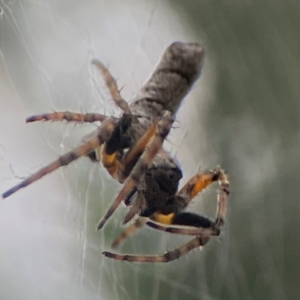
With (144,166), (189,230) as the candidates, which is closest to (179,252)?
(189,230)

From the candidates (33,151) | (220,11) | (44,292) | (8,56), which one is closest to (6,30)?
(8,56)

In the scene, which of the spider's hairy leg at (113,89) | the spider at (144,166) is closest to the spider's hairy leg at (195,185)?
the spider at (144,166)

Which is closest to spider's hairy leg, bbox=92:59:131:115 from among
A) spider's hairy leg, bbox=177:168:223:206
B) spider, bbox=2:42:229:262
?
spider, bbox=2:42:229:262

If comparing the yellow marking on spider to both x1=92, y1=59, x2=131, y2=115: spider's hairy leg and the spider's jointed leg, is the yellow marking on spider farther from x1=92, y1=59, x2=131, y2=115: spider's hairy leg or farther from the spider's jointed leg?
x1=92, y1=59, x2=131, y2=115: spider's hairy leg

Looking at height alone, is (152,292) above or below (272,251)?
above

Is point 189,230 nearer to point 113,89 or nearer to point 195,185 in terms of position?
point 195,185

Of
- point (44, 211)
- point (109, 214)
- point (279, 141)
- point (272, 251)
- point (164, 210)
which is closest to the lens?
point (109, 214)

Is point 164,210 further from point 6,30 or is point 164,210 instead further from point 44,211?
point 6,30
